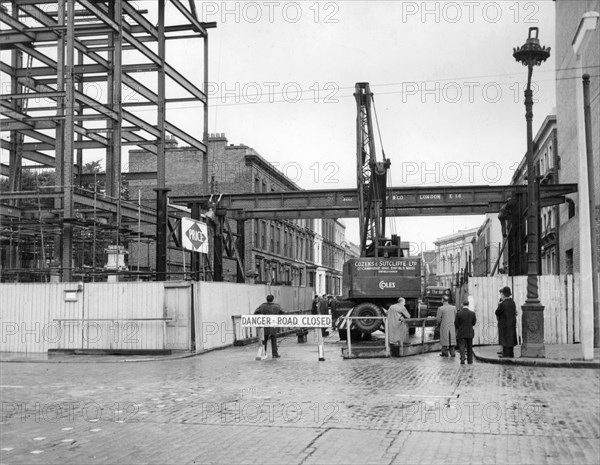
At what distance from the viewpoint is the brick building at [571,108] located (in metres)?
26.4

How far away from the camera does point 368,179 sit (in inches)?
1261

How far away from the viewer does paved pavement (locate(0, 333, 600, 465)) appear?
734 centimetres

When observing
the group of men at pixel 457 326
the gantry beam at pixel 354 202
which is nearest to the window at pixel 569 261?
the gantry beam at pixel 354 202

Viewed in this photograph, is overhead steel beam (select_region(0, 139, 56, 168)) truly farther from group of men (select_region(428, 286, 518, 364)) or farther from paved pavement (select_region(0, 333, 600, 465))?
group of men (select_region(428, 286, 518, 364))

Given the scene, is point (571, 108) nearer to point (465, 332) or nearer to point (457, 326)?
point (457, 326)

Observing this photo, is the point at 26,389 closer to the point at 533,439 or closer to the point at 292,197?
the point at 533,439

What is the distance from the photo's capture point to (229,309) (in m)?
22.6

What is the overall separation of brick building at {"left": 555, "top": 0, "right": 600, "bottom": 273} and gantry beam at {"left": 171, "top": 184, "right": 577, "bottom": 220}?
289 centimetres

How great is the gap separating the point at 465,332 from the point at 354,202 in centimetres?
1556

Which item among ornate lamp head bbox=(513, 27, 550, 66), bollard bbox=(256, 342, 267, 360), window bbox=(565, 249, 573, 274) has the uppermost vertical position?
ornate lamp head bbox=(513, 27, 550, 66)

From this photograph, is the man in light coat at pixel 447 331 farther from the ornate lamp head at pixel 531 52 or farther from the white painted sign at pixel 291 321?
the ornate lamp head at pixel 531 52

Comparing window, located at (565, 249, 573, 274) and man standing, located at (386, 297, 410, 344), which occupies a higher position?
window, located at (565, 249, 573, 274)

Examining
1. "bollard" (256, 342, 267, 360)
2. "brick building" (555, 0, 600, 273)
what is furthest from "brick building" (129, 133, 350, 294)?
"bollard" (256, 342, 267, 360)

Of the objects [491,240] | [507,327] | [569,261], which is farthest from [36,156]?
[491,240]
